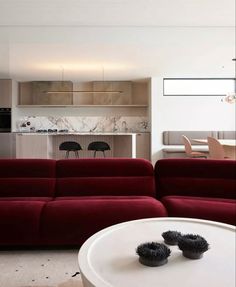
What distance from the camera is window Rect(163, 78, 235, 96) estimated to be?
7426mm

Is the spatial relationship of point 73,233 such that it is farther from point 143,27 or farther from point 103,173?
point 143,27

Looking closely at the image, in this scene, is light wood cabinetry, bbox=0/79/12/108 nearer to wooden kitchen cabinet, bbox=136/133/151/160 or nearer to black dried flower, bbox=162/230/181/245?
wooden kitchen cabinet, bbox=136/133/151/160

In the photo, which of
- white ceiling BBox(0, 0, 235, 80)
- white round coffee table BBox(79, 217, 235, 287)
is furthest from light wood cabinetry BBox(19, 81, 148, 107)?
white round coffee table BBox(79, 217, 235, 287)

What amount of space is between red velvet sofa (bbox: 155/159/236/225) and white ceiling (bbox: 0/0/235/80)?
2.15 meters

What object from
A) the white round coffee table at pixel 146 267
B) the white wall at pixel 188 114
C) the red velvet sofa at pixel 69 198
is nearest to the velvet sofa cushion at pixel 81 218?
the red velvet sofa at pixel 69 198

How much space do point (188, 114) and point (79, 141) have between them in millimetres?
2944

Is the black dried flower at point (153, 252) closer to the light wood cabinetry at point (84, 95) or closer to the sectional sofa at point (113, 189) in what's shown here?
the sectional sofa at point (113, 189)

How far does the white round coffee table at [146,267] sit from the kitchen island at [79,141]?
472 cm

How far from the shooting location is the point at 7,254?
2.25 metres

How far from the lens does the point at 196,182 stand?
272cm

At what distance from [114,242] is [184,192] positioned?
143 centimetres

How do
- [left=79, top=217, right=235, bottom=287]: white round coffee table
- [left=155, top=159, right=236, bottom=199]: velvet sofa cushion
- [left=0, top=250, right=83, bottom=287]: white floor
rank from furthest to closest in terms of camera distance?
[left=155, top=159, right=236, bottom=199]: velvet sofa cushion
[left=0, top=250, right=83, bottom=287]: white floor
[left=79, top=217, right=235, bottom=287]: white round coffee table

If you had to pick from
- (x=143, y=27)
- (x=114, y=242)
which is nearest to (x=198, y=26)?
(x=143, y=27)

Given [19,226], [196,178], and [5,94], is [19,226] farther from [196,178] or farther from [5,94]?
[5,94]
